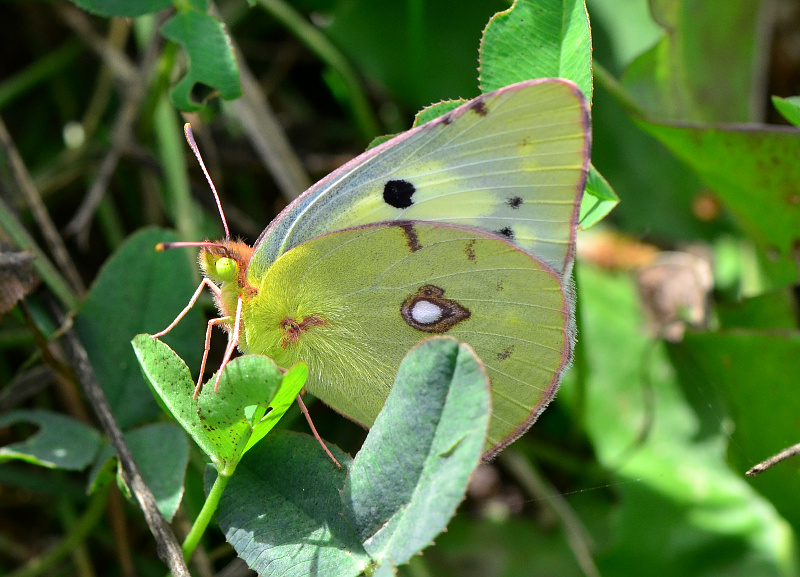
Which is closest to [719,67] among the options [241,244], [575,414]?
[575,414]

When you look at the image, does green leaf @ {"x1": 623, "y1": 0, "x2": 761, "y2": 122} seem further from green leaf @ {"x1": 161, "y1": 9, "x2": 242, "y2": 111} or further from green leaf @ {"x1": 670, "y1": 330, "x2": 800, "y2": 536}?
green leaf @ {"x1": 161, "y1": 9, "x2": 242, "y2": 111}

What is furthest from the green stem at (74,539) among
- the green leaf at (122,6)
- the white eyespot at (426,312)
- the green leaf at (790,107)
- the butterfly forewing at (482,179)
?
the green leaf at (790,107)

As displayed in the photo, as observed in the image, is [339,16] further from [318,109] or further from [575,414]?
[575,414]

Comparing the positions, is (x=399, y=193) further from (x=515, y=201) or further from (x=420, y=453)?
(x=420, y=453)

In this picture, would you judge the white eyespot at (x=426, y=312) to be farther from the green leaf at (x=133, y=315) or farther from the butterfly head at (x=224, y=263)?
A: the green leaf at (x=133, y=315)

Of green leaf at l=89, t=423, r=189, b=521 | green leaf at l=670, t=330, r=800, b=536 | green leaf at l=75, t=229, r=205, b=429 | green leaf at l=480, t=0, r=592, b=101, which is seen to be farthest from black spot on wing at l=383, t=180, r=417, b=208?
green leaf at l=670, t=330, r=800, b=536

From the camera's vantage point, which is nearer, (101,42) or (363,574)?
(363,574)

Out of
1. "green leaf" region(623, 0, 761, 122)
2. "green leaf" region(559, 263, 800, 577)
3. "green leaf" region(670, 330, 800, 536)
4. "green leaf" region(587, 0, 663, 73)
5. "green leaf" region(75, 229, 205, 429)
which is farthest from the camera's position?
"green leaf" region(587, 0, 663, 73)
